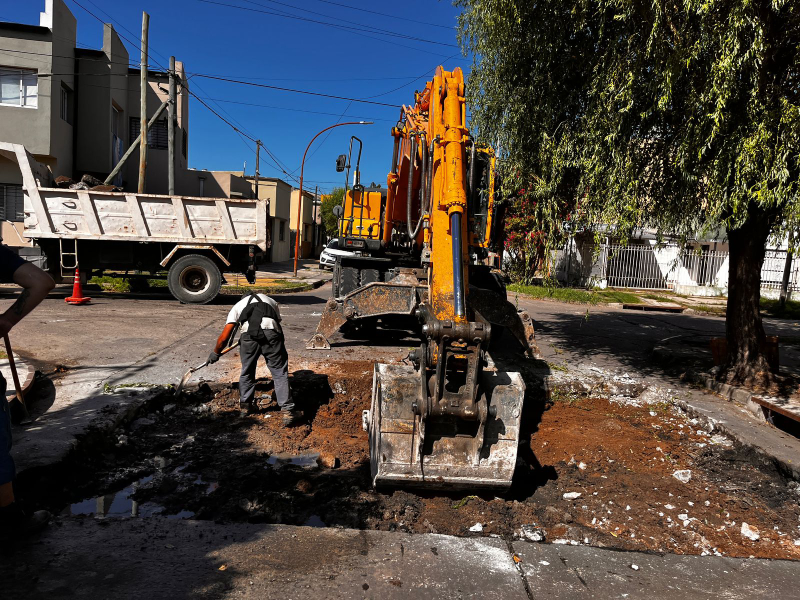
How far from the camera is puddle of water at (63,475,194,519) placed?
148 inches

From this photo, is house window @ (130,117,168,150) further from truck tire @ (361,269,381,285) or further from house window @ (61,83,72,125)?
truck tire @ (361,269,381,285)

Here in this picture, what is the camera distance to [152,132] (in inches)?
906

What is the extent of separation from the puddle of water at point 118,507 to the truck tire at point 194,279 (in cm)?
929

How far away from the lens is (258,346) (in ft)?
18.9

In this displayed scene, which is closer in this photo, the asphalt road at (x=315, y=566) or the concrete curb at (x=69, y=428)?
the asphalt road at (x=315, y=566)

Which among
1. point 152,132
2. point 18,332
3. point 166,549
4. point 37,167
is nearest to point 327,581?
point 166,549

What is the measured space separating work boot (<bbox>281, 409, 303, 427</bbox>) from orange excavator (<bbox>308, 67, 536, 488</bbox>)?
3.14ft

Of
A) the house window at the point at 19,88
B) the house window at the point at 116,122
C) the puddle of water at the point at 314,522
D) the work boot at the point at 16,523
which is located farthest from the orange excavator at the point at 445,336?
the house window at the point at 116,122

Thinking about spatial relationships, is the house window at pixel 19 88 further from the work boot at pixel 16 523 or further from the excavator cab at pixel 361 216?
the work boot at pixel 16 523

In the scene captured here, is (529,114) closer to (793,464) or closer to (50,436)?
(793,464)

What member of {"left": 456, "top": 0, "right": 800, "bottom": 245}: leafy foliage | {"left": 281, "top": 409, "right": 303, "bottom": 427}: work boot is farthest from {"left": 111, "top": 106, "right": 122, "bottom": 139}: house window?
{"left": 281, "top": 409, "right": 303, "bottom": 427}: work boot

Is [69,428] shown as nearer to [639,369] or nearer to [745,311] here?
[639,369]

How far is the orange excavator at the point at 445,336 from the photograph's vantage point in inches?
156

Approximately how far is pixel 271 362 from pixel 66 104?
16669 mm
